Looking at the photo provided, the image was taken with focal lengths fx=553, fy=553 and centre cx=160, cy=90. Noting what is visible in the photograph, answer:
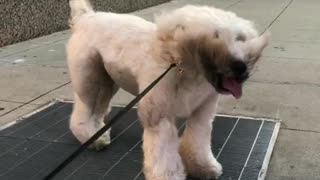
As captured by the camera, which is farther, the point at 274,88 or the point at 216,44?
the point at 274,88

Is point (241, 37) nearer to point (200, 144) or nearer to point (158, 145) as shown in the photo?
point (158, 145)

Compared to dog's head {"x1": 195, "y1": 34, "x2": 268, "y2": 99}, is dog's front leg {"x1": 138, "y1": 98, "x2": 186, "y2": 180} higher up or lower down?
lower down

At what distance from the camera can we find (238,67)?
2.94m

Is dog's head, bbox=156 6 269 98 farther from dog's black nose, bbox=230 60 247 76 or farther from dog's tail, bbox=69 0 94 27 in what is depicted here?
dog's tail, bbox=69 0 94 27

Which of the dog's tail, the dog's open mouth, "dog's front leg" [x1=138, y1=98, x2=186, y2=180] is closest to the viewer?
the dog's open mouth

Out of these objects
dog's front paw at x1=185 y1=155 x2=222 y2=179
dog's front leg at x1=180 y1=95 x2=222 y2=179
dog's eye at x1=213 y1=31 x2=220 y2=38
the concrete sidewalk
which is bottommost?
the concrete sidewalk

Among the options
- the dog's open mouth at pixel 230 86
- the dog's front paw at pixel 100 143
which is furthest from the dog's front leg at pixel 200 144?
the dog's front paw at pixel 100 143

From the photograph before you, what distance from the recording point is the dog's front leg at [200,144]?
12.5 ft

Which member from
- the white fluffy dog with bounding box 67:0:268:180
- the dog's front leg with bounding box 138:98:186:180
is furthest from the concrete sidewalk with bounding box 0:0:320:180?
the dog's front leg with bounding box 138:98:186:180

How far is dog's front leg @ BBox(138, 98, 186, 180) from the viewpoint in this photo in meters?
3.46

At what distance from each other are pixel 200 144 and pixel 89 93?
3.65ft

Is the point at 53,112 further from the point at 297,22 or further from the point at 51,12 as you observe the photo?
the point at 297,22

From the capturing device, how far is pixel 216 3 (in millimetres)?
15039

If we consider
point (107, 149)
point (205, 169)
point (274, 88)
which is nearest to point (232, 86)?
point (205, 169)
